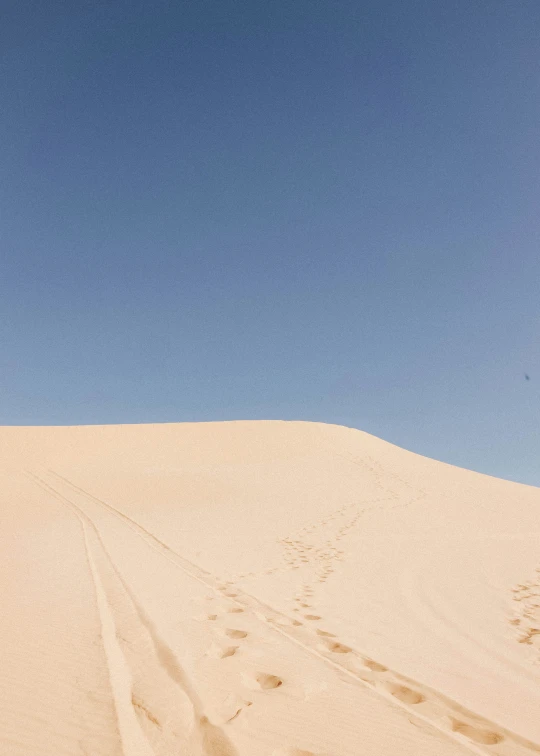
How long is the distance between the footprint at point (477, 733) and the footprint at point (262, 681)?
4.35 ft

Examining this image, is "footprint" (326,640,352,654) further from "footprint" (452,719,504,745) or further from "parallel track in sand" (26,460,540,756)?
"footprint" (452,719,504,745)

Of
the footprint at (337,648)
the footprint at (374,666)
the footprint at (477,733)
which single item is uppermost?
the footprint at (477,733)

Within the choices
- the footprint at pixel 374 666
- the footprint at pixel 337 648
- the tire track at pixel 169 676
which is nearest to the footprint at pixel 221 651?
the tire track at pixel 169 676

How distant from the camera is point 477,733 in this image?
9.96 ft

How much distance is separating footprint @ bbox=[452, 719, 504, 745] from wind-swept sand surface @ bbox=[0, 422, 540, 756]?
0.01 meters

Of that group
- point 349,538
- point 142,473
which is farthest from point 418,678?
point 142,473

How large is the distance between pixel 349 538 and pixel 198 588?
5.97 m

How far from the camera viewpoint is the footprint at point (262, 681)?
358 cm

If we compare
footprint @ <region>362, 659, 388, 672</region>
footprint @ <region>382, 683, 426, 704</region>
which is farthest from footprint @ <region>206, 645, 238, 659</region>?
footprint @ <region>382, 683, 426, 704</region>

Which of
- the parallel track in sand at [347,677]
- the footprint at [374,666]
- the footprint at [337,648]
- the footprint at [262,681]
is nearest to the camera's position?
the parallel track in sand at [347,677]

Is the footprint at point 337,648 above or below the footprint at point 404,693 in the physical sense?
below

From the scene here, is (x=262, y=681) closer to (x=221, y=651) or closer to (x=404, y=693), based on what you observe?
(x=221, y=651)

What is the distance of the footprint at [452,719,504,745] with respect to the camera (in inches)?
116

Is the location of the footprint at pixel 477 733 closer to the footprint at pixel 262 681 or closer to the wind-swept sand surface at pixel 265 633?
the wind-swept sand surface at pixel 265 633
